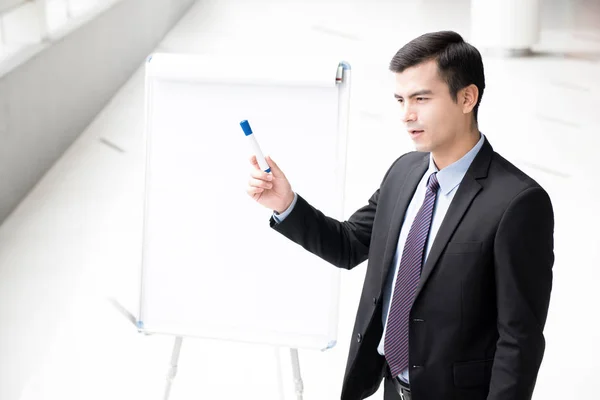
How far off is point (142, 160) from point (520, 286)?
3557 millimetres

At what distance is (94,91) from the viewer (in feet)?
18.3

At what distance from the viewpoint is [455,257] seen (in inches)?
70.5

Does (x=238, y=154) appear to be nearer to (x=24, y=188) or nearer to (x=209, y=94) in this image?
(x=209, y=94)

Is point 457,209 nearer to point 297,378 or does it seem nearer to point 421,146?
point 421,146

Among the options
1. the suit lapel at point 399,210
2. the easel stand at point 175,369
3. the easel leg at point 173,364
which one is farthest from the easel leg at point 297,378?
the suit lapel at point 399,210

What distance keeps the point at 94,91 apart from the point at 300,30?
2099 mm

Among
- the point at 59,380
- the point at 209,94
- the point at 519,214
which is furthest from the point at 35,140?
the point at 519,214

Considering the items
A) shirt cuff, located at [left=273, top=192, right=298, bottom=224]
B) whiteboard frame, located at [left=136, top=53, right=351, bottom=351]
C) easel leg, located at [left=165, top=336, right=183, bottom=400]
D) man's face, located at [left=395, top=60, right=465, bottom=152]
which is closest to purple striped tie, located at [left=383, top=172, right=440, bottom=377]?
man's face, located at [left=395, top=60, right=465, bottom=152]

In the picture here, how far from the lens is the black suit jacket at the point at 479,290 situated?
1.73 m

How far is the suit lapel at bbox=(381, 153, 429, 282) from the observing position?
194 cm

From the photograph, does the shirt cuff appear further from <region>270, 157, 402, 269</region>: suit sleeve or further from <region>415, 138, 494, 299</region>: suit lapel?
<region>415, 138, 494, 299</region>: suit lapel

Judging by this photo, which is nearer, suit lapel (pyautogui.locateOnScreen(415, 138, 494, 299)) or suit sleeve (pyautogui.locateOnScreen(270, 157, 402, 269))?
suit lapel (pyautogui.locateOnScreen(415, 138, 494, 299))

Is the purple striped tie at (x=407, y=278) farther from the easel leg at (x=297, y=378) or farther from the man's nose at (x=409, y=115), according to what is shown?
the easel leg at (x=297, y=378)

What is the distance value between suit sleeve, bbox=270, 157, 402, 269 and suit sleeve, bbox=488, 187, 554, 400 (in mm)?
416
